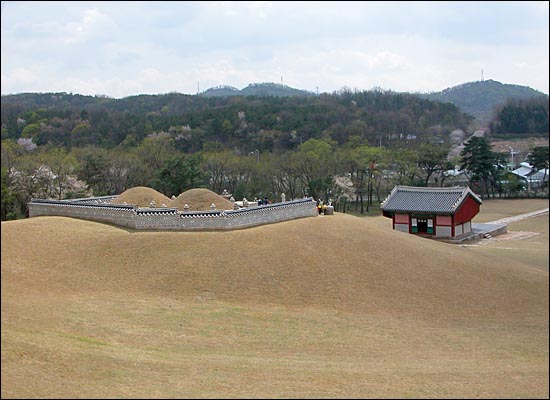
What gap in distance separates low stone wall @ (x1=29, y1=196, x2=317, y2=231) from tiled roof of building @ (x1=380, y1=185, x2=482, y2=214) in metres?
10.2

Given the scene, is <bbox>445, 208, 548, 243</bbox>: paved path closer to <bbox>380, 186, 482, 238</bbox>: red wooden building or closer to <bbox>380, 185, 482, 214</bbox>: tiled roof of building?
<bbox>380, 186, 482, 238</bbox>: red wooden building

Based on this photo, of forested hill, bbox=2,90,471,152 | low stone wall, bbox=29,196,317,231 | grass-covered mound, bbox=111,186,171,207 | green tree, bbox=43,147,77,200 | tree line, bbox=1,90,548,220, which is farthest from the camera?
forested hill, bbox=2,90,471,152

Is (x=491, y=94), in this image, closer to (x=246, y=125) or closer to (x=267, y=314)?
(x=267, y=314)

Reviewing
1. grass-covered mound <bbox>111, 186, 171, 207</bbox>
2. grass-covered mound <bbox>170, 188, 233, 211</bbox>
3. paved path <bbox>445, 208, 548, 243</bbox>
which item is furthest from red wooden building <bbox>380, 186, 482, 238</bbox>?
grass-covered mound <bbox>111, 186, 171, 207</bbox>

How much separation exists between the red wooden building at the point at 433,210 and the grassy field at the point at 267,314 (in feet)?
28.4

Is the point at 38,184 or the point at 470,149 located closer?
the point at 38,184

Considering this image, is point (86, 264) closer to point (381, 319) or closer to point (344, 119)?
point (381, 319)

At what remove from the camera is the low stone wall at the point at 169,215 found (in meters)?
27.6

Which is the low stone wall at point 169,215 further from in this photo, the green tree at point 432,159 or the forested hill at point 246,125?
the forested hill at point 246,125

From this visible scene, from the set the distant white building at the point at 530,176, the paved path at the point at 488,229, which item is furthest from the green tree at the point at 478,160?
the paved path at the point at 488,229

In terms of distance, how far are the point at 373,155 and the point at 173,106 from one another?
8054cm

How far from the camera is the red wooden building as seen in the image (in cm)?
3681

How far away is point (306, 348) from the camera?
16.5 metres

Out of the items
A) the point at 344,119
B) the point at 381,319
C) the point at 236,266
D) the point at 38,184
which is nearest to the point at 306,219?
the point at 236,266
